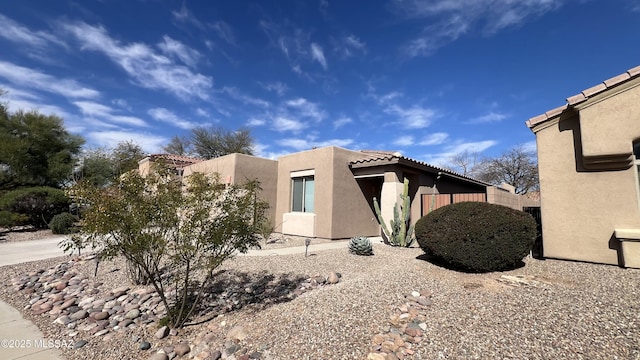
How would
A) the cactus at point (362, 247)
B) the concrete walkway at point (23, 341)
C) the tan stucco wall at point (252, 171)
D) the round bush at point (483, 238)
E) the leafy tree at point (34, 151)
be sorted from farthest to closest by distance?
the leafy tree at point (34, 151)
the tan stucco wall at point (252, 171)
the cactus at point (362, 247)
the round bush at point (483, 238)
the concrete walkway at point (23, 341)

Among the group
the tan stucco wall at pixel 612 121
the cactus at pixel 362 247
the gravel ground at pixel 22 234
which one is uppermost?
the tan stucco wall at pixel 612 121

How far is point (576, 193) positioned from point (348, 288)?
5.87m

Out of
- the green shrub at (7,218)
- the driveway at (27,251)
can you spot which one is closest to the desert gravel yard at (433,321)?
the driveway at (27,251)

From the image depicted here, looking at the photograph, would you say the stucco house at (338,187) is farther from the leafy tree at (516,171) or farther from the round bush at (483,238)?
the leafy tree at (516,171)

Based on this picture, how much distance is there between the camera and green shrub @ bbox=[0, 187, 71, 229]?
43.4 ft

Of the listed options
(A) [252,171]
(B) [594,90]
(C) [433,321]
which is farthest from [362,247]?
(A) [252,171]

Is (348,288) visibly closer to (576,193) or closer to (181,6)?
(576,193)

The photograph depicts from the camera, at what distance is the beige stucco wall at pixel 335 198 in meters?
11.7

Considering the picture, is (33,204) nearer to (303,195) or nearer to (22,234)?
(22,234)

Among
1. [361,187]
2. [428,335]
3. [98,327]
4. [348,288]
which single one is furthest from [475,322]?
[361,187]

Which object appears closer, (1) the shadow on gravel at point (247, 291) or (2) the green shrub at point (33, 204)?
(1) the shadow on gravel at point (247, 291)

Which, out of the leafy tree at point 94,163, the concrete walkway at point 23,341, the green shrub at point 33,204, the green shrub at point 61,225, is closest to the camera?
the concrete walkway at point 23,341

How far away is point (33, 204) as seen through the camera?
46.9 ft

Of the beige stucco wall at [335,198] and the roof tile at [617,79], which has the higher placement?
the roof tile at [617,79]
